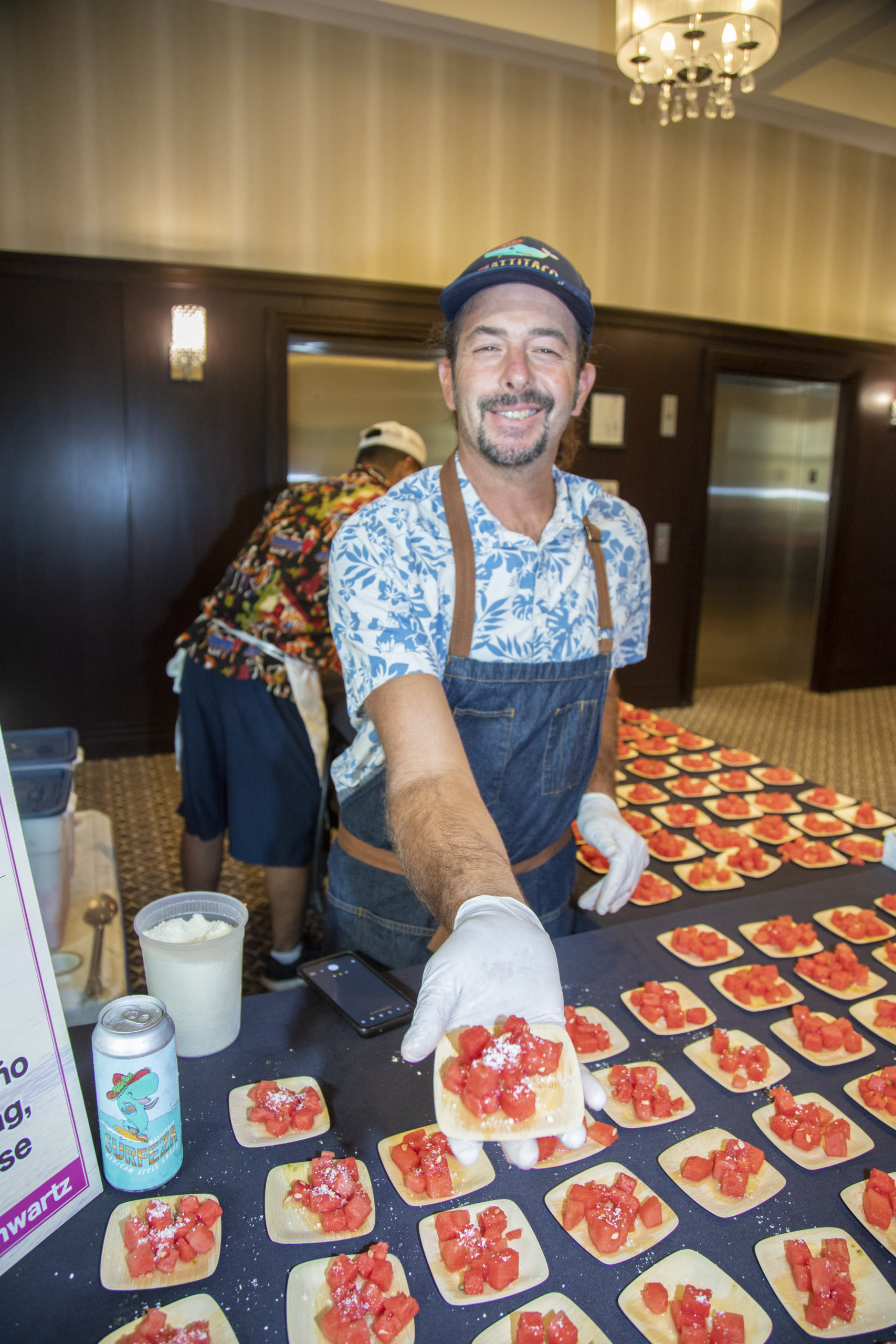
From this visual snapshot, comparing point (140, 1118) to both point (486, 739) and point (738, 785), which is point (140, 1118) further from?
point (738, 785)

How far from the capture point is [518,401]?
54.8 inches

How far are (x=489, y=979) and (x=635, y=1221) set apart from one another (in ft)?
0.95

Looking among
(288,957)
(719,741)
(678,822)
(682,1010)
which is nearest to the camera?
(682,1010)

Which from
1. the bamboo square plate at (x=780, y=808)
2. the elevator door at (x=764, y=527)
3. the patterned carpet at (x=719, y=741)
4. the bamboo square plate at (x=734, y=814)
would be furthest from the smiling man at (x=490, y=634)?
the elevator door at (x=764, y=527)

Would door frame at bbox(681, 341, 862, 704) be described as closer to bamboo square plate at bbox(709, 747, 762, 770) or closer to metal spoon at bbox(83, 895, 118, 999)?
bamboo square plate at bbox(709, 747, 762, 770)

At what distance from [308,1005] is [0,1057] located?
1.55ft

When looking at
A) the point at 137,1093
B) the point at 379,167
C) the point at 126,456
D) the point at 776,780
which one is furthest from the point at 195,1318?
the point at 379,167

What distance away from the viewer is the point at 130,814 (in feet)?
12.8

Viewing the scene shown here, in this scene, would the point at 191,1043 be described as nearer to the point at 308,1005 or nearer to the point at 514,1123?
the point at 308,1005

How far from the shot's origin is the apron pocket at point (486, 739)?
1450 mm

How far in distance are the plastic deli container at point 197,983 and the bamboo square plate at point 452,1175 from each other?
0.26m

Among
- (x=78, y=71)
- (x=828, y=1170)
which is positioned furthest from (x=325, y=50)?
(x=828, y=1170)

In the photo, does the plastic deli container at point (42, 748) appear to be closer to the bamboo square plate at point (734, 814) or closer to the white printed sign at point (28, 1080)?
the white printed sign at point (28, 1080)

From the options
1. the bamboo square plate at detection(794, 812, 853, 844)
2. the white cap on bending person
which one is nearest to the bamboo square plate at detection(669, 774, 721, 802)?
the bamboo square plate at detection(794, 812, 853, 844)
